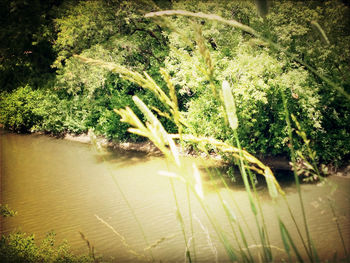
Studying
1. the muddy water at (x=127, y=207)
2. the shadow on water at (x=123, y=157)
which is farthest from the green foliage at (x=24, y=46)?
the shadow on water at (x=123, y=157)

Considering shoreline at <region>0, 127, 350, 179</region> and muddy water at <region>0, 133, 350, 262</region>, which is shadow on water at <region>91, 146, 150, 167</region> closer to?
muddy water at <region>0, 133, 350, 262</region>

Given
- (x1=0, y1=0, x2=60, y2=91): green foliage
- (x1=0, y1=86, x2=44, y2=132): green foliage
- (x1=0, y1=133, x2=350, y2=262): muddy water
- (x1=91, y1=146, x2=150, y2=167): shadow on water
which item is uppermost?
(x1=0, y1=0, x2=60, y2=91): green foliage

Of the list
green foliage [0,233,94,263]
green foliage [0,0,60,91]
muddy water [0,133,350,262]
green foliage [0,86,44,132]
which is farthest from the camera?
green foliage [0,0,60,91]

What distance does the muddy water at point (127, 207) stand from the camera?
473 centimetres

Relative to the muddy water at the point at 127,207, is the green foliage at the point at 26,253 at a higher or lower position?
higher

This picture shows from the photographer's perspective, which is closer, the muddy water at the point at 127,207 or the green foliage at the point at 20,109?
the muddy water at the point at 127,207

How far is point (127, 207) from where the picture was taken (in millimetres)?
6414

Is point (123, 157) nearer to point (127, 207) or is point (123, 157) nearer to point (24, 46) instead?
point (127, 207)

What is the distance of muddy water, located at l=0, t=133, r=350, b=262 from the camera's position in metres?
4.73

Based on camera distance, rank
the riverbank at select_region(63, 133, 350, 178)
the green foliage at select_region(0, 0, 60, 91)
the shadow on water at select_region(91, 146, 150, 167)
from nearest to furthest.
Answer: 1. the riverbank at select_region(63, 133, 350, 178)
2. the shadow on water at select_region(91, 146, 150, 167)
3. the green foliage at select_region(0, 0, 60, 91)

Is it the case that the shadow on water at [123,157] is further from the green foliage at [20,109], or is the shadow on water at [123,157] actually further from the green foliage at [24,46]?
the green foliage at [24,46]

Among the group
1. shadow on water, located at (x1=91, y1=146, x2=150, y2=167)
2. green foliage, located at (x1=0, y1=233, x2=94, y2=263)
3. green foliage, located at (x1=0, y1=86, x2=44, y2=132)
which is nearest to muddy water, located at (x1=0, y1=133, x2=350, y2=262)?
shadow on water, located at (x1=91, y1=146, x2=150, y2=167)

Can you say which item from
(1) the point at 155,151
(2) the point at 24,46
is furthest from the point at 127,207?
(2) the point at 24,46

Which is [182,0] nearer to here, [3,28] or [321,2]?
[321,2]
